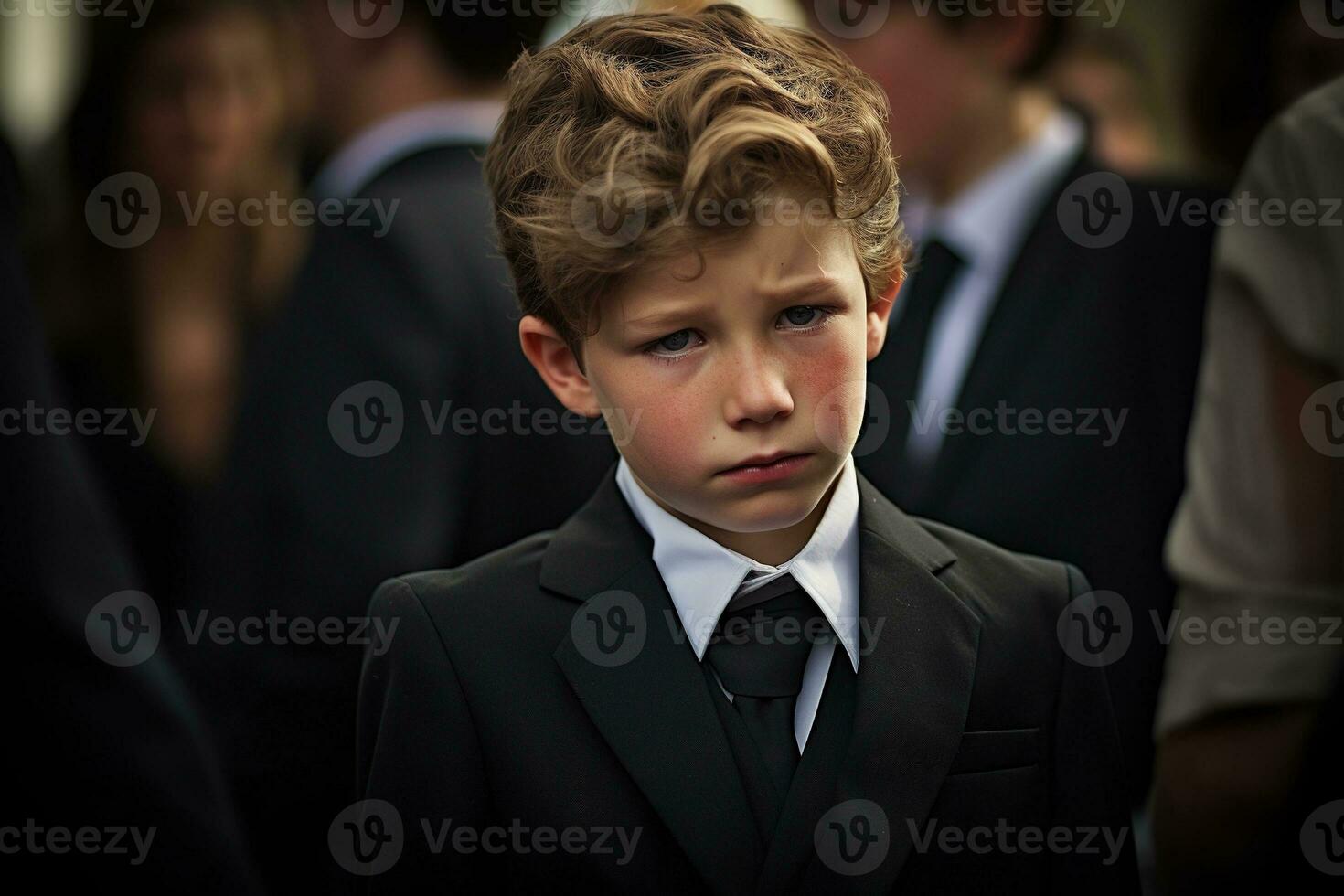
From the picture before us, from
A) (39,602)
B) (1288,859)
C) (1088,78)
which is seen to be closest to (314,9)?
(39,602)

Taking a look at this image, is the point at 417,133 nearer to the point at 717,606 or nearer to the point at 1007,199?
the point at 1007,199

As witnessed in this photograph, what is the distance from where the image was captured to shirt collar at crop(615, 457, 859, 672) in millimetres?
1529

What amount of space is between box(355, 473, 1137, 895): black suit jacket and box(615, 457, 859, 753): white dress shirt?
Answer: 0.02 metres

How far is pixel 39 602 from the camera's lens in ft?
5.73

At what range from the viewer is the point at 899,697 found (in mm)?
1526

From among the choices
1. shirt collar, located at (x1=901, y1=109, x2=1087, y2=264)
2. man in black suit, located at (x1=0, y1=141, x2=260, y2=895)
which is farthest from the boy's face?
shirt collar, located at (x1=901, y1=109, x2=1087, y2=264)

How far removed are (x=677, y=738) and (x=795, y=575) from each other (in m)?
0.22

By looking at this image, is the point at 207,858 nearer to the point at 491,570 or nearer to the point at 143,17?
the point at 491,570

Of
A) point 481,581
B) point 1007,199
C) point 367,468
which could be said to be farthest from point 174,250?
point 481,581

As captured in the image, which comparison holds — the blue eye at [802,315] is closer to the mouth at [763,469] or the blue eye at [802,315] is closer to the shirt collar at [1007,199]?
the mouth at [763,469]

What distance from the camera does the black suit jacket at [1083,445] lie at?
8.13ft

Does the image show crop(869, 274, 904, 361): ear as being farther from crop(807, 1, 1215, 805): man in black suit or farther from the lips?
crop(807, 1, 1215, 805): man in black suit

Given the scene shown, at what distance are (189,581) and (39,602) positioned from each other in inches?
51.1

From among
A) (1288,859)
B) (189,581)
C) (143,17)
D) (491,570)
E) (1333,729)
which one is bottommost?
(189,581)
